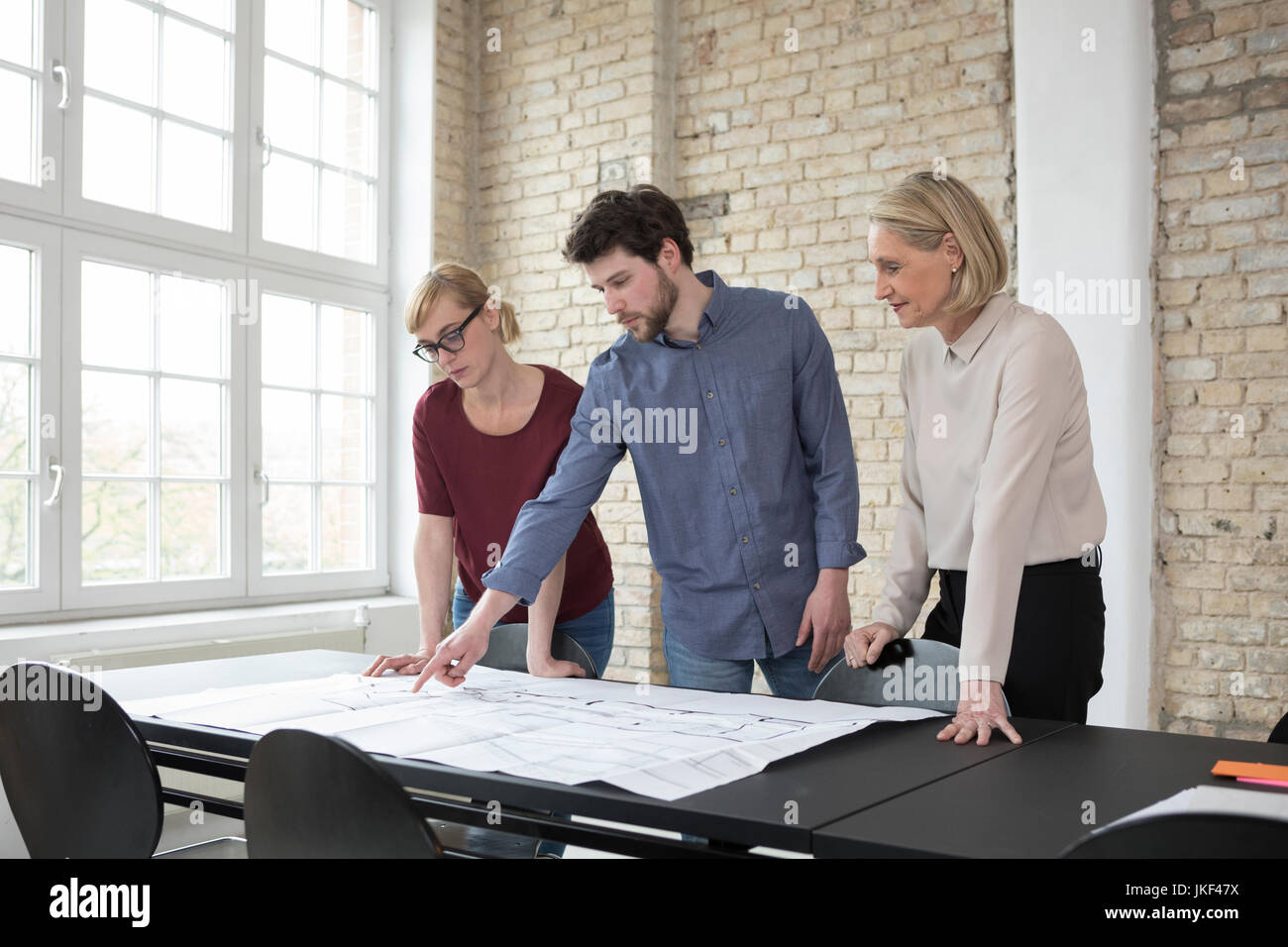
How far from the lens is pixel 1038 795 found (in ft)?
4.80

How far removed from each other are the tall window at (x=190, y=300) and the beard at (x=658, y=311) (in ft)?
9.01

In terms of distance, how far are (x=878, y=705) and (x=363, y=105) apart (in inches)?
185

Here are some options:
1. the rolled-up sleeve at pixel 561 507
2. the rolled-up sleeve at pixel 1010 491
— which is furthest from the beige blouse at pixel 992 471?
the rolled-up sleeve at pixel 561 507

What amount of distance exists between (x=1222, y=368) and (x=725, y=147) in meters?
2.38

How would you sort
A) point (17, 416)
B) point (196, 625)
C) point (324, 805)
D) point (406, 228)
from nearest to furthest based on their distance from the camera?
point (324, 805), point (17, 416), point (196, 625), point (406, 228)

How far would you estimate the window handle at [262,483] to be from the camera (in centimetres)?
509

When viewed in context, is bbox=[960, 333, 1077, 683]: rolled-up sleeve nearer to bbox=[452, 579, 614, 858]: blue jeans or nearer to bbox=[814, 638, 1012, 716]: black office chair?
bbox=[814, 638, 1012, 716]: black office chair

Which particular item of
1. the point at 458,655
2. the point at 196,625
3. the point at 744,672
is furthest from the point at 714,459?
the point at 196,625

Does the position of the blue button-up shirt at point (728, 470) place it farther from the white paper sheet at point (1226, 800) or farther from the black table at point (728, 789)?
the white paper sheet at point (1226, 800)

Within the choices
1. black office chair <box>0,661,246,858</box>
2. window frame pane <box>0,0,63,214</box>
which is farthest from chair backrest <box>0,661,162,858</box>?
window frame pane <box>0,0,63,214</box>

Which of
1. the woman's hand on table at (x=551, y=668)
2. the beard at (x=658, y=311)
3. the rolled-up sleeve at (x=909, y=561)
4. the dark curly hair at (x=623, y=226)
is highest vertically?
the dark curly hair at (x=623, y=226)

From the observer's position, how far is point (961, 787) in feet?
4.95

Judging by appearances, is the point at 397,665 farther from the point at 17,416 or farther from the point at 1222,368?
the point at 1222,368
